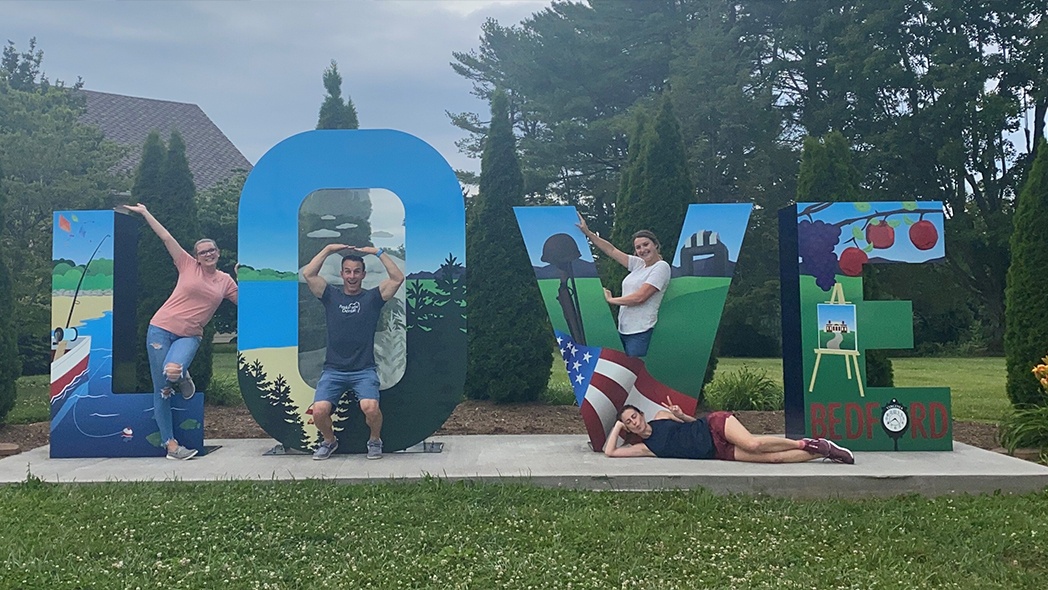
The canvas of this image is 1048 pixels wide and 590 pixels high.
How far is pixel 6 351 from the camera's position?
7.51 metres

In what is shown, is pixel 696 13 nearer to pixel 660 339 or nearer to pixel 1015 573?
pixel 660 339

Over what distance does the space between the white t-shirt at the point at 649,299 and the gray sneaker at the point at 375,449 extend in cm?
220

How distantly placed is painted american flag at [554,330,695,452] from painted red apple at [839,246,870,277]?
1683 mm

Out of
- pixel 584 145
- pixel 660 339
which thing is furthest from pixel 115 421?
pixel 584 145

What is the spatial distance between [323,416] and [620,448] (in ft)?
7.71

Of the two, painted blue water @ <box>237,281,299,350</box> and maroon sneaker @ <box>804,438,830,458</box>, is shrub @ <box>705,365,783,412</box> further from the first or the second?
painted blue water @ <box>237,281,299,350</box>

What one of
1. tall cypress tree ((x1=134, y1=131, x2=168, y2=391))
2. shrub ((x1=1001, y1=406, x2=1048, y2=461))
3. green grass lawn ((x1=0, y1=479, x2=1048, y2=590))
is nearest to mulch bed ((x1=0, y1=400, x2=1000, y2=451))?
shrub ((x1=1001, y1=406, x2=1048, y2=461))

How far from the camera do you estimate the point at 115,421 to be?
6.11 m

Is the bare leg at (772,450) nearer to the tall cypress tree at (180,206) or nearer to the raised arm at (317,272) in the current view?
the raised arm at (317,272)

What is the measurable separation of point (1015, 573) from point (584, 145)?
21314mm

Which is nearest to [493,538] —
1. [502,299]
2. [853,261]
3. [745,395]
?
[853,261]

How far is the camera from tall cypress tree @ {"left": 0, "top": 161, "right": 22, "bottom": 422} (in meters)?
7.42

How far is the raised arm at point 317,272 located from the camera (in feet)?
19.4

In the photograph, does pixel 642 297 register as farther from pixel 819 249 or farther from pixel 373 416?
pixel 373 416
